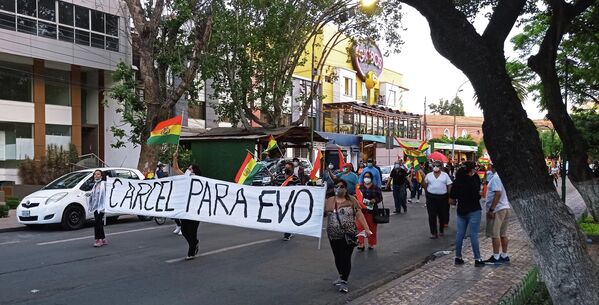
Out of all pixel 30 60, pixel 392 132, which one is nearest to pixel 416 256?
pixel 30 60

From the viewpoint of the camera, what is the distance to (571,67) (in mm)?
16844

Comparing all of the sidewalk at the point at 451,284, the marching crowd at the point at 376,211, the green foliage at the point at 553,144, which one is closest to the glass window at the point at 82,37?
the marching crowd at the point at 376,211

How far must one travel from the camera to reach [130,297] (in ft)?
21.3

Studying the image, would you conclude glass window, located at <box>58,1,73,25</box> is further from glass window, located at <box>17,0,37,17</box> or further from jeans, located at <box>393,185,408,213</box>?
jeans, located at <box>393,185,408,213</box>

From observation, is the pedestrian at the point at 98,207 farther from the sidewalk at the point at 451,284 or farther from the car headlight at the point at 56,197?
the sidewalk at the point at 451,284

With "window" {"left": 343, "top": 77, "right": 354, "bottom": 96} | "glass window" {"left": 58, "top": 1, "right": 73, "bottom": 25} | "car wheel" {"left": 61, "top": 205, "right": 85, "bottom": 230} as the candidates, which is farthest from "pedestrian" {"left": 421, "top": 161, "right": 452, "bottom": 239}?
"window" {"left": 343, "top": 77, "right": 354, "bottom": 96}

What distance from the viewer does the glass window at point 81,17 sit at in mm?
Result: 24453

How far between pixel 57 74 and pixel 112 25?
3.66 meters

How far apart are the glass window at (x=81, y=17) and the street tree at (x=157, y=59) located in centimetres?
503

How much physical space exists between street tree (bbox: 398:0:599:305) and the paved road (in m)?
2.82

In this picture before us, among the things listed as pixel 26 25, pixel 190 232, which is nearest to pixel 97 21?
pixel 26 25

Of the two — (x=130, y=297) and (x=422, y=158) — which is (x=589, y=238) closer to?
(x=130, y=297)

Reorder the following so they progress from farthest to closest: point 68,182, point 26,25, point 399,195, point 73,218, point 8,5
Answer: point 26,25 < point 8,5 < point 399,195 < point 68,182 < point 73,218

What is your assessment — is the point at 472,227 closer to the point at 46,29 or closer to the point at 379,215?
the point at 379,215
